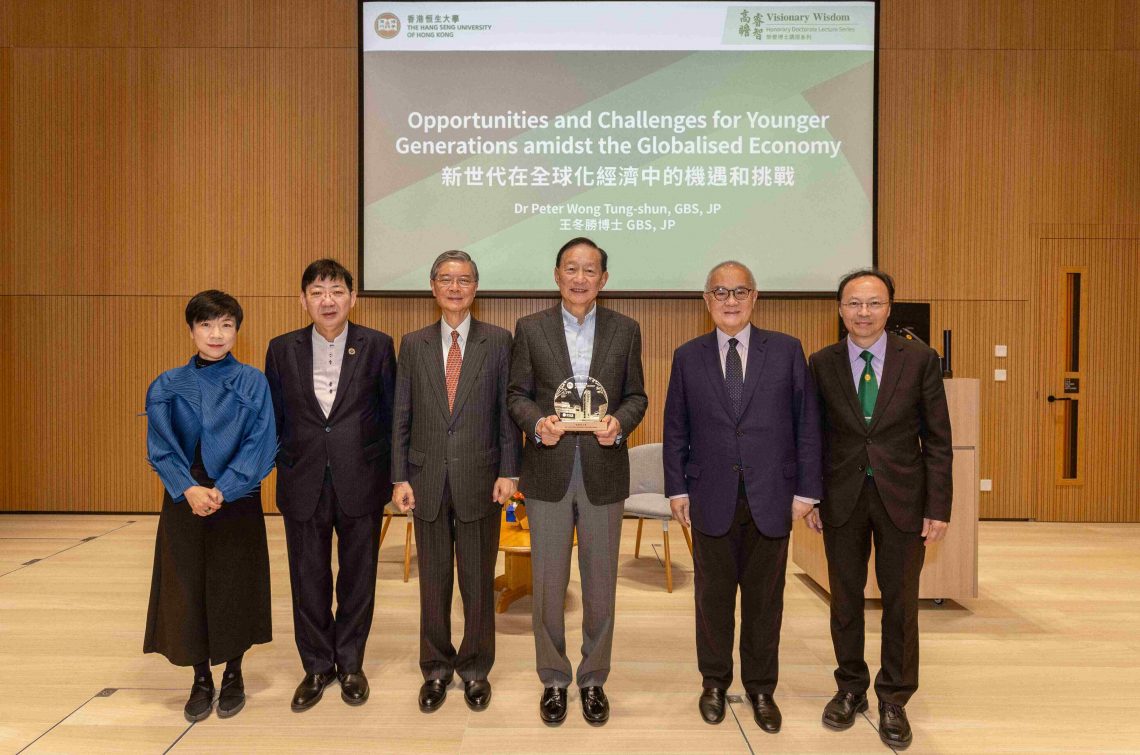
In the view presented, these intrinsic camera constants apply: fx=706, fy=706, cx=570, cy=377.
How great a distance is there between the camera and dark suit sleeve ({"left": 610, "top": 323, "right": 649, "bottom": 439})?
242cm

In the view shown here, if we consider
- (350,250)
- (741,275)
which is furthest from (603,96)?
(741,275)

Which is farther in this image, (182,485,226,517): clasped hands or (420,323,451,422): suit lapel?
(420,323,451,422): suit lapel

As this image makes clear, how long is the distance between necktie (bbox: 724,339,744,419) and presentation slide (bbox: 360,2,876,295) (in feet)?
10.7

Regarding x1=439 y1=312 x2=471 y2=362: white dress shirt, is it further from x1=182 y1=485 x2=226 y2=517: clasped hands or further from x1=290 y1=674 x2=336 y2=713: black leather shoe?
x1=290 y1=674 x2=336 y2=713: black leather shoe

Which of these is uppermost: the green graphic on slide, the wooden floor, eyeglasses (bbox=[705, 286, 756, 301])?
the green graphic on slide

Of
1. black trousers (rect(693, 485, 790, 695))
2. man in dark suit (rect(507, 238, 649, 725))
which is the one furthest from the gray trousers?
black trousers (rect(693, 485, 790, 695))

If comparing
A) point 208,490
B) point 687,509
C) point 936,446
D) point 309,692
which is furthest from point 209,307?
point 936,446

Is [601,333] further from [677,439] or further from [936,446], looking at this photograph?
[936,446]

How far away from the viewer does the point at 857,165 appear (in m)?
5.57

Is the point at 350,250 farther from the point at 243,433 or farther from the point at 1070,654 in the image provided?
the point at 1070,654

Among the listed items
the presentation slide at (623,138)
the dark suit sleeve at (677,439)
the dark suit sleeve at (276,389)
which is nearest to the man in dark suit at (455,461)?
the dark suit sleeve at (276,389)

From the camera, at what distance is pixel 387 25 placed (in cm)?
553

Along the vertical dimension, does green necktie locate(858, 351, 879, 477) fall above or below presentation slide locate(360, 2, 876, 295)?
below

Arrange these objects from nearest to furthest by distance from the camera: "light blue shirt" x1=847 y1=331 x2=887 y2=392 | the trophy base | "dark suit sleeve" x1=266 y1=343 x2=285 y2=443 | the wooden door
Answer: the trophy base → "light blue shirt" x1=847 y1=331 x2=887 y2=392 → "dark suit sleeve" x1=266 y1=343 x2=285 y2=443 → the wooden door
